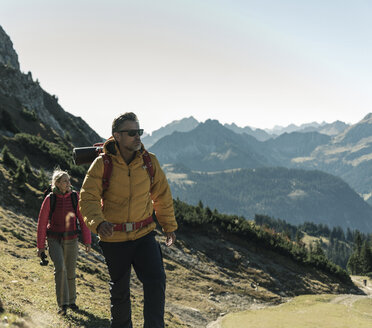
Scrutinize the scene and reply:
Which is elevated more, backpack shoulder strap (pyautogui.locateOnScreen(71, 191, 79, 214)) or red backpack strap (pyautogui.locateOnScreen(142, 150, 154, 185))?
red backpack strap (pyautogui.locateOnScreen(142, 150, 154, 185))

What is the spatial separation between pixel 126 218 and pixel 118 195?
0.41m

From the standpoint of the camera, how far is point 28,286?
965 cm

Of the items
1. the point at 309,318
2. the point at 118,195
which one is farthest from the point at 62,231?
the point at 309,318

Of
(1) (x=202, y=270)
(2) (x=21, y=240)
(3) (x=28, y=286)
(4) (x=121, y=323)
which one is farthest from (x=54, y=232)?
(1) (x=202, y=270)

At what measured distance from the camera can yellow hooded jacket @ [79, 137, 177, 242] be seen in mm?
5250

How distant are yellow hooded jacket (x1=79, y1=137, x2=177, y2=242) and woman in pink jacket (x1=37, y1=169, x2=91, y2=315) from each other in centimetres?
295

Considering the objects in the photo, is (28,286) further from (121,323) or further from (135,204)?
(135,204)

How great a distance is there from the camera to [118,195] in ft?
17.9

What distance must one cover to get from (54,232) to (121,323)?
3.45m

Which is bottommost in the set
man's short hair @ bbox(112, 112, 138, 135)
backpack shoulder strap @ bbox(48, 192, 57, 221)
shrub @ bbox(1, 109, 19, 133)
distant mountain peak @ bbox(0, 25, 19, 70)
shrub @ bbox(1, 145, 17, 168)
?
backpack shoulder strap @ bbox(48, 192, 57, 221)

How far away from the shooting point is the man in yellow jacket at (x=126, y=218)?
17.8 feet

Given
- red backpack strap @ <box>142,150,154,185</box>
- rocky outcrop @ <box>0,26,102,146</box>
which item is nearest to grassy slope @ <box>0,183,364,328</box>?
red backpack strap @ <box>142,150,154,185</box>

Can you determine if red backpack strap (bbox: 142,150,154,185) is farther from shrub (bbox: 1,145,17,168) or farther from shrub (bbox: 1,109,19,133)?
shrub (bbox: 1,109,19,133)

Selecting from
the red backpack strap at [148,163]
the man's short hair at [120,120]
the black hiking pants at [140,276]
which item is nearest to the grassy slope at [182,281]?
the black hiking pants at [140,276]
